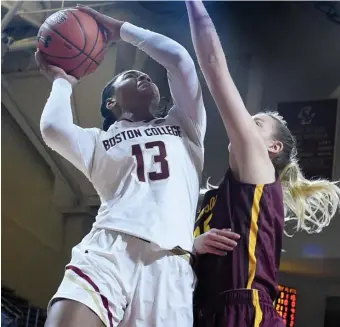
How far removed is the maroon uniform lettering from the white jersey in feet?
0.21

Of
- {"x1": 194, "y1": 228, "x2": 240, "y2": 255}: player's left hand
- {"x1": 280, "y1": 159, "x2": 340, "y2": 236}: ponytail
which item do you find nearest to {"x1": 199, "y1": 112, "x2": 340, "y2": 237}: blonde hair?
{"x1": 280, "y1": 159, "x2": 340, "y2": 236}: ponytail

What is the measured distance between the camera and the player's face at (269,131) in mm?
1427

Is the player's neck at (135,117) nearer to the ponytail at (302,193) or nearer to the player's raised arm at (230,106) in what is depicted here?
the player's raised arm at (230,106)

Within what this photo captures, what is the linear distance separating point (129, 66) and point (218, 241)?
3.08 metres

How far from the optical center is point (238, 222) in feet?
4.29

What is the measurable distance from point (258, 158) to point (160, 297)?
0.34 meters

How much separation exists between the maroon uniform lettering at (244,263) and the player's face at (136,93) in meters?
0.26

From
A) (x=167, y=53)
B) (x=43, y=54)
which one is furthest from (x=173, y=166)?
(x=43, y=54)

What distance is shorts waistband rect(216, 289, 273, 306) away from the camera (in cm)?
124

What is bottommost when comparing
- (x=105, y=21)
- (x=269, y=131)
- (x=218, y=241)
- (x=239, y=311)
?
(x=239, y=311)

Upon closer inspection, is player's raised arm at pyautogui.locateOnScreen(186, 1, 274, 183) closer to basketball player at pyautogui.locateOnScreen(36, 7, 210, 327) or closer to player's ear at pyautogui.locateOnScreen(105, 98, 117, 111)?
basketball player at pyautogui.locateOnScreen(36, 7, 210, 327)

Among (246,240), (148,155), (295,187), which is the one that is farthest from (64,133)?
(295,187)

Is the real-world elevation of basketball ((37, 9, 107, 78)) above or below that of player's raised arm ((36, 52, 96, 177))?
above

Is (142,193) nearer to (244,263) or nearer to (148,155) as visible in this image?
(148,155)
